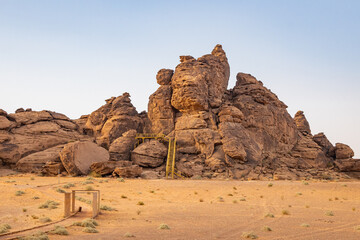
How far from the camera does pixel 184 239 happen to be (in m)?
11.0

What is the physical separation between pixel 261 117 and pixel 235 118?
489cm

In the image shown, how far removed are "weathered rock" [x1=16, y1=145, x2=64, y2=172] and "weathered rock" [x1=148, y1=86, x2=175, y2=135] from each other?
12.9m

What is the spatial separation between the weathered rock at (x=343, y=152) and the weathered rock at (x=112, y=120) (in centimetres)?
2768

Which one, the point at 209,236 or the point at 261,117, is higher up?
the point at 261,117

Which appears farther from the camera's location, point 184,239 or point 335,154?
point 335,154

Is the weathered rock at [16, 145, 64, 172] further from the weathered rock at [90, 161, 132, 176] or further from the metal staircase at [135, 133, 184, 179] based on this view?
the metal staircase at [135, 133, 184, 179]

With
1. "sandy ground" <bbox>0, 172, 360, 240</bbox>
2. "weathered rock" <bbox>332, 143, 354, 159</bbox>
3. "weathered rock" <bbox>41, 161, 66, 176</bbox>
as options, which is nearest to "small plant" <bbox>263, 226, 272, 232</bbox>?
"sandy ground" <bbox>0, 172, 360, 240</bbox>

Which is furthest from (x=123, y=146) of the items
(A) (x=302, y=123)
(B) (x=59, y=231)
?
(A) (x=302, y=123)

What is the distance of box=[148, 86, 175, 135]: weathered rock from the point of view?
144 ft

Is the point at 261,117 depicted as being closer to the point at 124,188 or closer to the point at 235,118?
the point at 235,118

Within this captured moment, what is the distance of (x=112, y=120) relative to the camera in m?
44.6

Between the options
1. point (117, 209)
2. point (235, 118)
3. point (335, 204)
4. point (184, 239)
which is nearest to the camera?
point (184, 239)

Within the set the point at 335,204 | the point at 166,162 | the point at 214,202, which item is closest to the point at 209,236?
the point at 214,202

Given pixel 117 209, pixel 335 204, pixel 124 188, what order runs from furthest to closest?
pixel 124 188 < pixel 335 204 < pixel 117 209
